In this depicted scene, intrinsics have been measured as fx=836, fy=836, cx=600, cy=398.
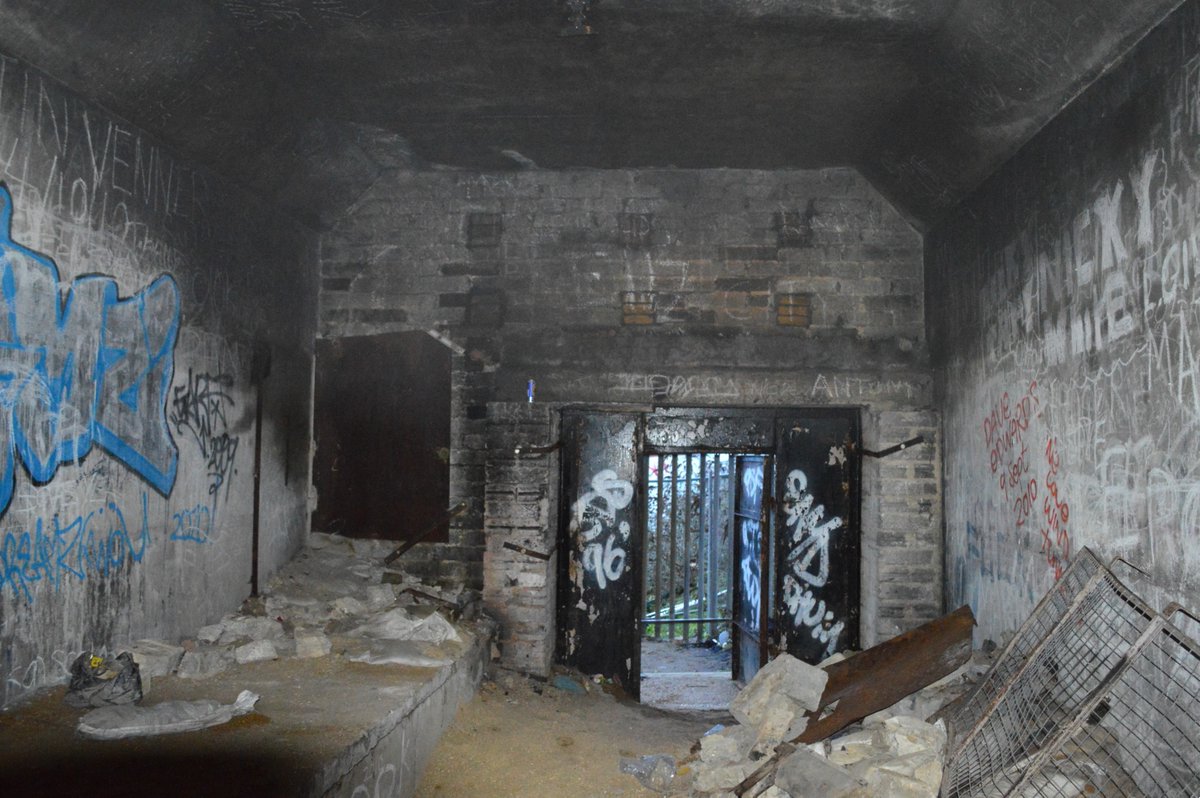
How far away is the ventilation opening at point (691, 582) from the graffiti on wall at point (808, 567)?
1.44 meters

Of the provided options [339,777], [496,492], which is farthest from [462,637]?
[339,777]

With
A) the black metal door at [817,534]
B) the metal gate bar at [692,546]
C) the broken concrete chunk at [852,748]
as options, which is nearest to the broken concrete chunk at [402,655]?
the broken concrete chunk at [852,748]

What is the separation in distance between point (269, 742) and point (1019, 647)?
11.7ft

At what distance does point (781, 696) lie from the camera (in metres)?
4.51

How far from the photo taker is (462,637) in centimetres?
552

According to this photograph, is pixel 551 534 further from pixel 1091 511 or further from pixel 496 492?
pixel 1091 511

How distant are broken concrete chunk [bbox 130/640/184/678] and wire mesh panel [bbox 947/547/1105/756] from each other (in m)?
3.74

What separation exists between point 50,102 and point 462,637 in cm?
373

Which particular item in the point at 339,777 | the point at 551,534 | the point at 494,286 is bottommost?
the point at 339,777

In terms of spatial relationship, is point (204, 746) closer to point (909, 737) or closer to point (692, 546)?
point (909, 737)

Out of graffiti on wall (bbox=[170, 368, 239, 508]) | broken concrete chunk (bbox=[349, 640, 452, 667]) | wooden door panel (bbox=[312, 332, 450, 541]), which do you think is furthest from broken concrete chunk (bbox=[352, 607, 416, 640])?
graffiti on wall (bbox=[170, 368, 239, 508])

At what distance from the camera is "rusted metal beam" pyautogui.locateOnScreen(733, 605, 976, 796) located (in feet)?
14.3

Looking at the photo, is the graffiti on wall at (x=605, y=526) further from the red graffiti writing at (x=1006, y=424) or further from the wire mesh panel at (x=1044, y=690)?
the wire mesh panel at (x=1044, y=690)

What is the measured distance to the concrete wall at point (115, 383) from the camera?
3.49 m
